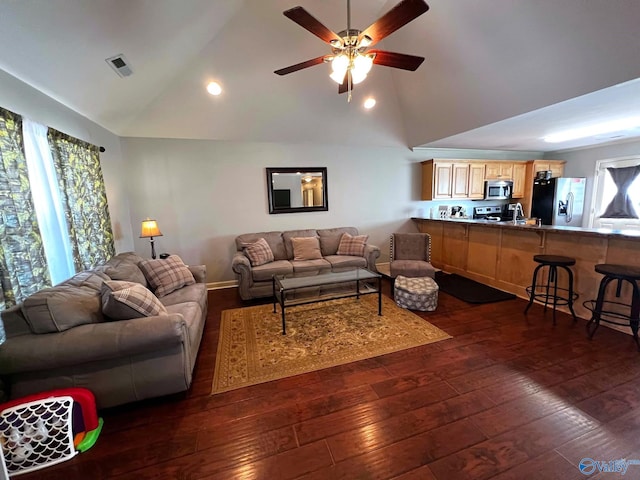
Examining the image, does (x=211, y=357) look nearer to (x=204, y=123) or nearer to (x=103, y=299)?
(x=103, y=299)

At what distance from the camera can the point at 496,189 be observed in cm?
580

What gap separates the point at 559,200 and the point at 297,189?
5.53 metres

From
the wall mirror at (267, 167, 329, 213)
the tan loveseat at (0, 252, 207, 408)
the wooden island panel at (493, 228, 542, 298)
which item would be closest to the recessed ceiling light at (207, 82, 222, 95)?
the wall mirror at (267, 167, 329, 213)

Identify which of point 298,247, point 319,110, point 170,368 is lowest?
point 170,368

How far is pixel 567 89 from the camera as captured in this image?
108 inches

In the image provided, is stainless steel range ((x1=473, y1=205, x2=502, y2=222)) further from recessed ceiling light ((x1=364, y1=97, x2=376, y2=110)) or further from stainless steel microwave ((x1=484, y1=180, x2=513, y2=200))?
recessed ceiling light ((x1=364, y1=97, x2=376, y2=110))

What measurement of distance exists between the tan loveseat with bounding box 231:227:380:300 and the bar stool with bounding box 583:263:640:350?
102 inches

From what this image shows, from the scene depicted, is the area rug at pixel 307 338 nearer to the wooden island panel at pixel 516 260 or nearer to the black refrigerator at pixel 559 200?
the wooden island panel at pixel 516 260

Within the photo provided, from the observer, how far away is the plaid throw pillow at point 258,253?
4133 mm

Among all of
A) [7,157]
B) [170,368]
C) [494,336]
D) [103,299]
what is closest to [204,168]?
[7,157]

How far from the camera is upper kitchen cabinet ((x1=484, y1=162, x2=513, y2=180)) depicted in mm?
5719

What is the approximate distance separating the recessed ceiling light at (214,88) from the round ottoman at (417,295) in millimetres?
3643

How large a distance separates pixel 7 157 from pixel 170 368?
190 centimetres

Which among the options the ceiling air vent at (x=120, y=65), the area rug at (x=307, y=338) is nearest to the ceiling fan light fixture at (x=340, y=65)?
the ceiling air vent at (x=120, y=65)
